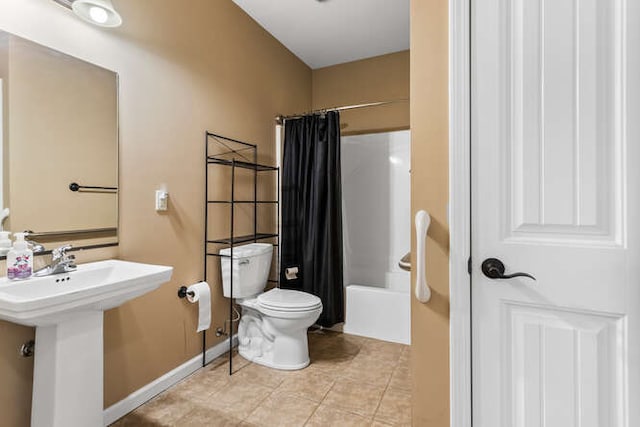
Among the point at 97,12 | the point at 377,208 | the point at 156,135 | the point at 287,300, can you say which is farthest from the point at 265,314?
the point at 97,12

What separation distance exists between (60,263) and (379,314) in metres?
2.20

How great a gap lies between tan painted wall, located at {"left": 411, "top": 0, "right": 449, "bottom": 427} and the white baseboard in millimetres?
Result: 1488

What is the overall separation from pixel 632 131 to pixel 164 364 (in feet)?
7.85

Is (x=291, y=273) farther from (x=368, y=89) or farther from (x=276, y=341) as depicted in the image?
(x=368, y=89)

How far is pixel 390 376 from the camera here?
208cm

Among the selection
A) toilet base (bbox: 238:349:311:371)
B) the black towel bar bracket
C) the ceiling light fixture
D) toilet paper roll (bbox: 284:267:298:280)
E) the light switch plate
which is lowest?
toilet base (bbox: 238:349:311:371)

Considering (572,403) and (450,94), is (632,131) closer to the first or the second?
(450,94)

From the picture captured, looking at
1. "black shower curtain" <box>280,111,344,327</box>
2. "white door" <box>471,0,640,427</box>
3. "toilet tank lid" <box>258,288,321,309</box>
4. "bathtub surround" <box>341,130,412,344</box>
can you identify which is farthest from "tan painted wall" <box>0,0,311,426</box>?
"white door" <box>471,0,640,427</box>

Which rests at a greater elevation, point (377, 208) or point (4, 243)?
point (377, 208)

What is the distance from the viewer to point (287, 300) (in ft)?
7.19

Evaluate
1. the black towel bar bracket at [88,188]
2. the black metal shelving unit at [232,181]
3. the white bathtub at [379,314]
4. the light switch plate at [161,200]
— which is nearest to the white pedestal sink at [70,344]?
the black towel bar bracket at [88,188]

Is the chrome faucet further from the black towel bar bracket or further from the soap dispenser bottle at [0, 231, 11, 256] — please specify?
the black towel bar bracket

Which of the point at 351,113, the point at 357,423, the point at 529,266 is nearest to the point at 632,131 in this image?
the point at 529,266

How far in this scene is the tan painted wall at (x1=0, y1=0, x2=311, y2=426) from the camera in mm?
1401
